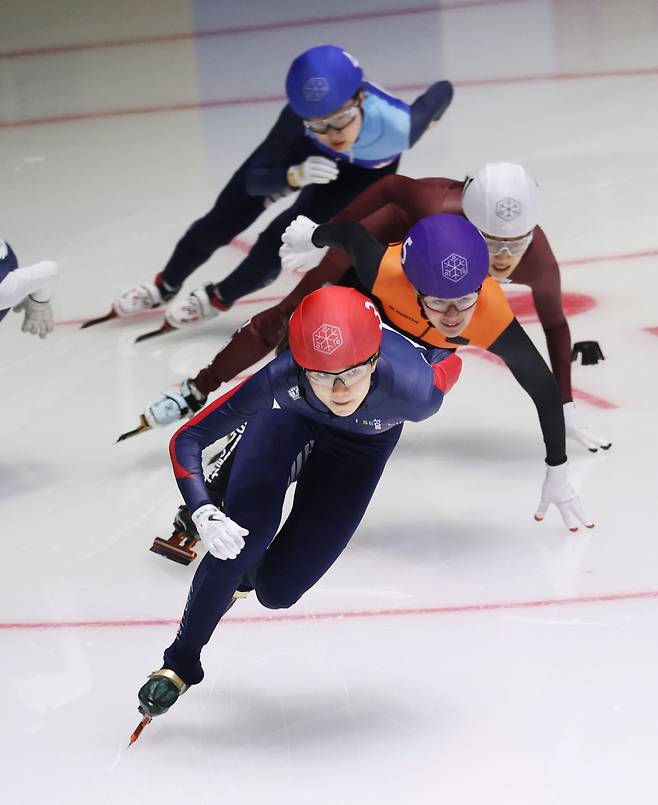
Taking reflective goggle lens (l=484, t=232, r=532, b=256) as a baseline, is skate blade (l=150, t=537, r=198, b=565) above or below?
below

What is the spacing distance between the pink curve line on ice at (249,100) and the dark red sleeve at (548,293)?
4.35 m

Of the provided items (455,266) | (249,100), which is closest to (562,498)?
(455,266)

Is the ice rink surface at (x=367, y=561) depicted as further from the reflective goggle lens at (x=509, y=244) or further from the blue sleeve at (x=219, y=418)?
the reflective goggle lens at (x=509, y=244)

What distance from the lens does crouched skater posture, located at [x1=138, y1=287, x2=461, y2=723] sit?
302 cm

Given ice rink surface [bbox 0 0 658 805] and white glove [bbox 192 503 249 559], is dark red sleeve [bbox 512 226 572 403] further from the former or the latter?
white glove [bbox 192 503 249 559]

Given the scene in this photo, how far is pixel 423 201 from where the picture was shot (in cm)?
413

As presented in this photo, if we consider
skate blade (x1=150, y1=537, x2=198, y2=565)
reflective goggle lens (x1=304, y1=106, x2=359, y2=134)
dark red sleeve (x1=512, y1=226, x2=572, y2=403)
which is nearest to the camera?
skate blade (x1=150, y1=537, x2=198, y2=565)

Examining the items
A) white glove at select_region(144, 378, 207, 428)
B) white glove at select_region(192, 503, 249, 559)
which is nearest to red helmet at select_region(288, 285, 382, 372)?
white glove at select_region(192, 503, 249, 559)

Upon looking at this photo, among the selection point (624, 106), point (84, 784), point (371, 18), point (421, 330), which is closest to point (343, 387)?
point (421, 330)

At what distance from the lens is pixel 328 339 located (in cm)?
297

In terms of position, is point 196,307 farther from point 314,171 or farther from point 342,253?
point 342,253

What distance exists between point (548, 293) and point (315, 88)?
104 cm

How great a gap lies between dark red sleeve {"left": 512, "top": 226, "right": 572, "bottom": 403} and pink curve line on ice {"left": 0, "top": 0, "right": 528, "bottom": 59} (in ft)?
19.9

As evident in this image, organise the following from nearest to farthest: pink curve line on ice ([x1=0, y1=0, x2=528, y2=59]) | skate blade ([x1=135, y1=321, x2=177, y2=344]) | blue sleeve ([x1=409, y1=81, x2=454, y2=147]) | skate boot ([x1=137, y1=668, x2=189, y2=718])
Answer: skate boot ([x1=137, y1=668, x2=189, y2=718]), blue sleeve ([x1=409, y1=81, x2=454, y2=147]), skate blade ([x1=135, y1=321, x2=177, y2=344]), pink curve line on ice ([x1=0, y1=0, x2=528, y2=59])
